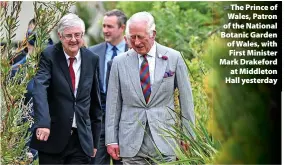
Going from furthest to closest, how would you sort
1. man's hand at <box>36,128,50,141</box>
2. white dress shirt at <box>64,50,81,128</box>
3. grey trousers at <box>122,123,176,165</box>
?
white dress shirt at <box>64,50,81,128</box>
man's hand at <box>36,128,50,141</box>
grey trousers at <box>122,123,176,165</box>

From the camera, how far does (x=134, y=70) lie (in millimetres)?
6281

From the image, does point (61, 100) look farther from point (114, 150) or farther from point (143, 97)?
point (143, 97)

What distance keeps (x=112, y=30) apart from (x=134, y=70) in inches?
101

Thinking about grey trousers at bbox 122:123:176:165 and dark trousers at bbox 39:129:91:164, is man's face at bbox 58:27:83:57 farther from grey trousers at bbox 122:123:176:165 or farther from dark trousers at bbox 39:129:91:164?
grey trousers at bbox 122:123:176:165

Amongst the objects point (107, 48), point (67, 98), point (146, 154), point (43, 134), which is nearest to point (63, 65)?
point (67, 98)

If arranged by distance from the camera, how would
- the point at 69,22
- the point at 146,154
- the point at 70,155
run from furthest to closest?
the point at 70,155 < the point at 69,22 < the point at 146,154

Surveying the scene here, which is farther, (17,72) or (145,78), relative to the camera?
(145,78)

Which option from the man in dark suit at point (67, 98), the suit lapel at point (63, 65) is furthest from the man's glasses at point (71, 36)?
the suit lapel at point (63, 65)

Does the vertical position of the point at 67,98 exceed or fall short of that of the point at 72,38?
it falls short

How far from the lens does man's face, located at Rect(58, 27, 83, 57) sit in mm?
6742

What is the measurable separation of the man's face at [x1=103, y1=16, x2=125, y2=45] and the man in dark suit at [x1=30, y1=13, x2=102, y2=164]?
168 cm

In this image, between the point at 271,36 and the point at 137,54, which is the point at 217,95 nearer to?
the point at 271,36

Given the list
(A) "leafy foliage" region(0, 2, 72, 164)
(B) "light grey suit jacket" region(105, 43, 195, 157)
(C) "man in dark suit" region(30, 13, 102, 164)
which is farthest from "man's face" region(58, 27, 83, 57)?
(A) "leafy foliage" region(0, 2, 72, 164)

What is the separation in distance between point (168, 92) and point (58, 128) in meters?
1.13
